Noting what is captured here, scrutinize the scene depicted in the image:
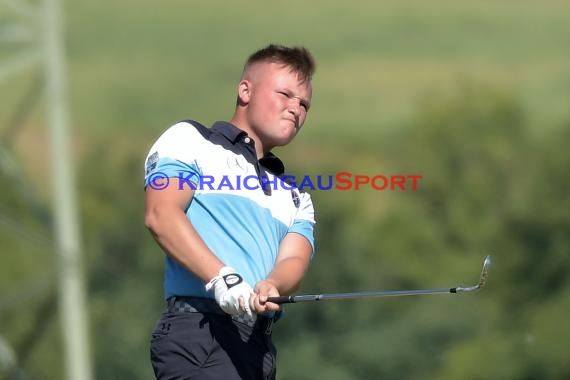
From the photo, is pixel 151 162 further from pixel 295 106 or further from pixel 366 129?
pixel 366 129

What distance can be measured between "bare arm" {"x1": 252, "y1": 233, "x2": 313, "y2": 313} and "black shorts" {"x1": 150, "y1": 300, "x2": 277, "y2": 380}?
183mm

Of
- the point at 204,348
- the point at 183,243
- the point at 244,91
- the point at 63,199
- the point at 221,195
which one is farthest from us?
the point at 63,199

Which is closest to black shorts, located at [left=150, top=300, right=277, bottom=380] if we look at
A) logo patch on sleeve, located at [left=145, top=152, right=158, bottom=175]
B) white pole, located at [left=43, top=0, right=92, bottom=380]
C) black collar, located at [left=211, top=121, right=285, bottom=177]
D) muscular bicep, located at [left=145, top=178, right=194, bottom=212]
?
muscular bicep, located at [left=145, top=178, right=194, bottom=212]

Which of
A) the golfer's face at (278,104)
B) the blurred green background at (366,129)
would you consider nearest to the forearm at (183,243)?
the golfer's face at (278,104)

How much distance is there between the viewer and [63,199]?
15.8 metres

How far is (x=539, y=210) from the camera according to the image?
93.4 feet

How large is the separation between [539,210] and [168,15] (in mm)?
11098

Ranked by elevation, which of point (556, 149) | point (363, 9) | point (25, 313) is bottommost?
point (25, 313)

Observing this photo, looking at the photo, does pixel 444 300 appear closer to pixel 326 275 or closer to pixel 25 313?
pixel 326 275

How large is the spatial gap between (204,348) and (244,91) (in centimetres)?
90

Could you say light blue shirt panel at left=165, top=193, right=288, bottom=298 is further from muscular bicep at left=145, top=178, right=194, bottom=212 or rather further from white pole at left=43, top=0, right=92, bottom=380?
white pole at left=43, top=0, right=92, bottom=380

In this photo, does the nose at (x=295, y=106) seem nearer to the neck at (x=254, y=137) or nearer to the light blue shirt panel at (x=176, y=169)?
the neck at (x=254, y=137)

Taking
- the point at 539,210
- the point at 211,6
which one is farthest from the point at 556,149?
the point at 211,6

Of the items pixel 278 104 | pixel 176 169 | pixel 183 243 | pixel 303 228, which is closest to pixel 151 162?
pixel 176 169
